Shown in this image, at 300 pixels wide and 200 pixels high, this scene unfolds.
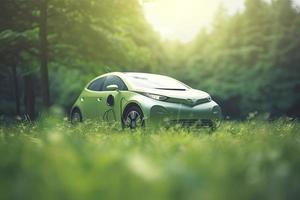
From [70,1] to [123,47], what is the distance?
15.8ft

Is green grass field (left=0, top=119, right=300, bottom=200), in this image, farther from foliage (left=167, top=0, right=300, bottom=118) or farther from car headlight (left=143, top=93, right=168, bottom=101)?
foliage (left=167, top=0, right=300, bottom=118)

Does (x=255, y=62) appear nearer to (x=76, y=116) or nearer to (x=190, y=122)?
(x=76, y=116)

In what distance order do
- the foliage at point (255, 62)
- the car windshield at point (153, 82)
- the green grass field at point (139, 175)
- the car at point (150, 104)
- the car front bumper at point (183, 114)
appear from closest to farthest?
the green grass field at point (139, 175)
the car front bumper at point (183, 114)
the car at point (150, 104)
the car windshield at point (153, 82)
the foliage at point (255, 62)

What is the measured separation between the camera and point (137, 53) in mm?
24609

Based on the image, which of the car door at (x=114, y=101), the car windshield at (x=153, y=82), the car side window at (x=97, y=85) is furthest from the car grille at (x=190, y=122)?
the car side window at (x=97, y=85)

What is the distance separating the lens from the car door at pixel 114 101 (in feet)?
36.2

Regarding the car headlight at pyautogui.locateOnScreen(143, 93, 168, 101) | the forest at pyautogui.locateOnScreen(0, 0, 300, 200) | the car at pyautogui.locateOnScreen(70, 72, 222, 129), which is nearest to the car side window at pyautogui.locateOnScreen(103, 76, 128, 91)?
the car at pyautogui.locateOnScreen(70, 72, 222, 129)

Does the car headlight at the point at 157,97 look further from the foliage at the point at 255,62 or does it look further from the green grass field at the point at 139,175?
the foliage at the point at 255,62

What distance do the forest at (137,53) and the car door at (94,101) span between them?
602cm

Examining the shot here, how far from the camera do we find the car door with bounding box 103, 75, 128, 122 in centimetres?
1103

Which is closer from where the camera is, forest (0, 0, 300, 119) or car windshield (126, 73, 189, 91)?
car windshield (126, 73, 189, 91)

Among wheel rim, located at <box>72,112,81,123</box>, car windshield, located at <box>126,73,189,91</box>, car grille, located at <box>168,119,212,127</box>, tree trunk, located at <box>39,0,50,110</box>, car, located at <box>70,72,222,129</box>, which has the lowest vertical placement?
car grille, located at <box>168,119,212,127</box>

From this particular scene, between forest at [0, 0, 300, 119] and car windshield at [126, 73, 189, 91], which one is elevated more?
forest at [0, 0, 300, 119]

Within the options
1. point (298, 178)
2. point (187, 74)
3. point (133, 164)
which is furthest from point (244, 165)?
point (187, 74)
